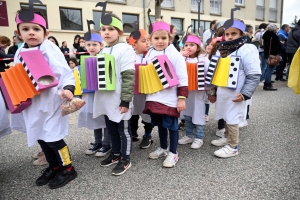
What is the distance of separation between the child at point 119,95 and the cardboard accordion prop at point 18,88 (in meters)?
0.72

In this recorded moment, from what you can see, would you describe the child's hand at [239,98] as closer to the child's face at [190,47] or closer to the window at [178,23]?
the child's face at [190,47]

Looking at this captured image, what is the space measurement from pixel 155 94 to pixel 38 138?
128 centimetres

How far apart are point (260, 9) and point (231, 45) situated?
24.6 m

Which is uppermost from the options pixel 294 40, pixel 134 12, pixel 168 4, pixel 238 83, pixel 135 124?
pixel 168 4

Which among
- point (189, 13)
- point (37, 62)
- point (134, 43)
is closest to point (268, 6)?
point (189, 13)

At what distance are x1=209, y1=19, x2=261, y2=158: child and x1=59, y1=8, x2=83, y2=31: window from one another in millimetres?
13610

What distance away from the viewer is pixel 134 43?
3.48 meters

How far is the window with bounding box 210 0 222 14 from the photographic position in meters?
20.8

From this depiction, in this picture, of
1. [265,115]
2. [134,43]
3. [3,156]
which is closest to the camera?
[3,156]

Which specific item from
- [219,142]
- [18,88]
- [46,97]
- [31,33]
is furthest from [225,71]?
[18,88]

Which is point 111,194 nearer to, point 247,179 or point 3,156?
point 247,179

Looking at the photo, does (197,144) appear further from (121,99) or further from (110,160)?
(121,99)

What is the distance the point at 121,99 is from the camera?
2.52 m

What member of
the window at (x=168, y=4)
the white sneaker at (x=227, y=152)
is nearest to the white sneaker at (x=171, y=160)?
the white sneaker at (x=227, y=152)
